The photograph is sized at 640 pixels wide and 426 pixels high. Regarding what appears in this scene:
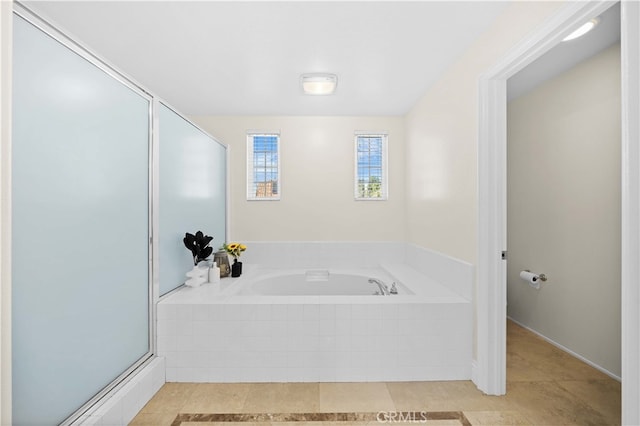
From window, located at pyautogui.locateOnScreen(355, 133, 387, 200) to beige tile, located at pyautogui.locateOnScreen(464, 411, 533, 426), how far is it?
2.20 meters

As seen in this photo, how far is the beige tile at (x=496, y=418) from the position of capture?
151cm

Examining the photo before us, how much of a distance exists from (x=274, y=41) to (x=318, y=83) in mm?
571

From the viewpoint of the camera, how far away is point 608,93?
2.01 m

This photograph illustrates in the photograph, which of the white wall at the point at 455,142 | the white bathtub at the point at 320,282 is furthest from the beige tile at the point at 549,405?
the white bathtub at the point at 320,282

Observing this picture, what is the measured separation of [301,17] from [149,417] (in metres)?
2.35

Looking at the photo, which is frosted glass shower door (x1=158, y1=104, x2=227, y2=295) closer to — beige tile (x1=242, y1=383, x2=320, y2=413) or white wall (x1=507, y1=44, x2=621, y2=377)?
beige tile (x1=242, y1=383, x2=320, y2=413)

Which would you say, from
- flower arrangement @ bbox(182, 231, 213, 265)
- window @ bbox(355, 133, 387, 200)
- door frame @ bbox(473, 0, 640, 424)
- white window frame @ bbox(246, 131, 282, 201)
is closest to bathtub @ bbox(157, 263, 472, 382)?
door frame @ bbox(473, 0, 640, 424)

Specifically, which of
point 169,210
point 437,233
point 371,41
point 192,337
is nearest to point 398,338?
point 437,233

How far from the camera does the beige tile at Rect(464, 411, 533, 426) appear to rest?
151 cm

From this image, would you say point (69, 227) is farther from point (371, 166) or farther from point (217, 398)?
point (371, 166)

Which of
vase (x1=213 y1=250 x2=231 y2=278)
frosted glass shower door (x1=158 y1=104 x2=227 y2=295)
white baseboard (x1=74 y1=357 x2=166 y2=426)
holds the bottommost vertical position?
white baseboard (x1=74 y1=357 x2=166 y2=426)

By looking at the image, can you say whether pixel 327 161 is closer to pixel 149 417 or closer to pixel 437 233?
pixel 437 233

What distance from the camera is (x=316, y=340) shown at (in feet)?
6.21

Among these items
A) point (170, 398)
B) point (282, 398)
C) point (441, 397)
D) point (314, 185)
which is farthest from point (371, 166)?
point (170, 398)
